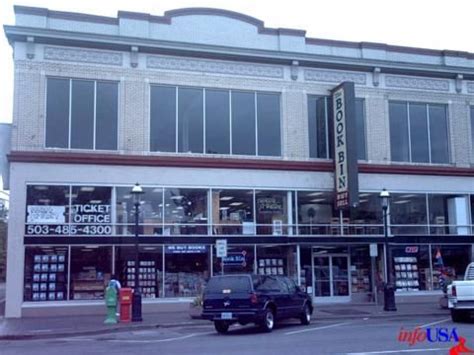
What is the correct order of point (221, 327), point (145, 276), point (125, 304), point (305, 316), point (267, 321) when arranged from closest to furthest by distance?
point (267, 321), point (221, 327), point (305, 316), point (125, 304), point (145, 276)

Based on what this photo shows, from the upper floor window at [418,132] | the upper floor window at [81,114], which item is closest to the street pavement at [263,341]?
the upper floor window at [81,114]

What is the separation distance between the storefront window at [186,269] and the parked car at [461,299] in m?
11.1

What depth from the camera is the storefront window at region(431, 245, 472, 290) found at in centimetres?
3206

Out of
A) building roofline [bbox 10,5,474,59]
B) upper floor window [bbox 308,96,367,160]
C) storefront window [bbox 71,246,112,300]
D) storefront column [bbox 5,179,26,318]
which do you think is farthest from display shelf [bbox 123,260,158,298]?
building roofline [bbox 10,5,474,59]

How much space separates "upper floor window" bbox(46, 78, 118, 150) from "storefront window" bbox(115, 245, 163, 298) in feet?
14.6

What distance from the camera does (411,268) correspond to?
3209cm

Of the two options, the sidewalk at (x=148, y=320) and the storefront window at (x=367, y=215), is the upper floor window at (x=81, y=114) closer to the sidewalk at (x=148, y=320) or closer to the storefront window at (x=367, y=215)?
the sidewalk at (x=148, y=320)

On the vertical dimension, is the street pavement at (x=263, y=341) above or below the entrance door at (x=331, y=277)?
below

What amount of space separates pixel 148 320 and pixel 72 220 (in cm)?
577

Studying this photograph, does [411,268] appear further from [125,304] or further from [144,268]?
[125,304]

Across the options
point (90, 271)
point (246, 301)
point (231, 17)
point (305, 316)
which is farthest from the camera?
point (231, 17)

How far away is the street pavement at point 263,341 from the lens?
47.6 feet

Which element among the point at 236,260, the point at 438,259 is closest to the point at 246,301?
the point at 236,260

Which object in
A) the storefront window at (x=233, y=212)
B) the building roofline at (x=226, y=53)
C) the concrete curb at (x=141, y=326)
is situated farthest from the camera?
the storefront window at (x=233, y=212)
